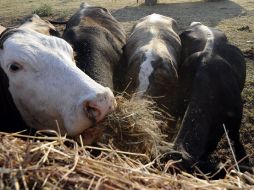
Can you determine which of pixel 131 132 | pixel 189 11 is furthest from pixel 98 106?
pixel 189 11

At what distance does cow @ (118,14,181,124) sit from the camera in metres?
5.41

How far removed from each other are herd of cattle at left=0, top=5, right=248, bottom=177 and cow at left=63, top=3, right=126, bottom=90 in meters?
0.01

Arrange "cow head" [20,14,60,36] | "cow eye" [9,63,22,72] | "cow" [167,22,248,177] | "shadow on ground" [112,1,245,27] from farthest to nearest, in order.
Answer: "shadow on ground" [112,1,245,27]
"cow head" [20,14,60,36]
"cow" [167,22,248,177]
"cow eye" [9,63,22,72]

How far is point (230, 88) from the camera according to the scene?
5.46 metres

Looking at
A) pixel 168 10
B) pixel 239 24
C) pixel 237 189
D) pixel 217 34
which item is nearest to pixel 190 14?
pixel 168 10

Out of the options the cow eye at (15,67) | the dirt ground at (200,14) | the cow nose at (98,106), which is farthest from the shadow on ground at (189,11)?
the cow nose at (98,106)

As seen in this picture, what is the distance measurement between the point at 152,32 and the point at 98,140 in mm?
3140

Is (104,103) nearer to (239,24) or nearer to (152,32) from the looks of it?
(152,32)

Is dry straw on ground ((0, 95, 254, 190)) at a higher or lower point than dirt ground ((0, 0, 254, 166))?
higher

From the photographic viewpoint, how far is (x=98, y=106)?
372cm

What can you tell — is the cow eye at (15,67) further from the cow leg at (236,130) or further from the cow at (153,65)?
the cow leg at (236,130)

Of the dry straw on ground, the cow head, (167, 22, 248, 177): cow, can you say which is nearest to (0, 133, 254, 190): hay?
the dry straw on ground

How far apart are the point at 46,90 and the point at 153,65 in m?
1.88

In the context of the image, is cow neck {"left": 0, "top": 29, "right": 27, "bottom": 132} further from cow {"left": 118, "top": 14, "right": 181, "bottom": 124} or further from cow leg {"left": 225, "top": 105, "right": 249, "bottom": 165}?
cow leg {"left": 225, "top": 105, "right": 249, "bottom": 165}
